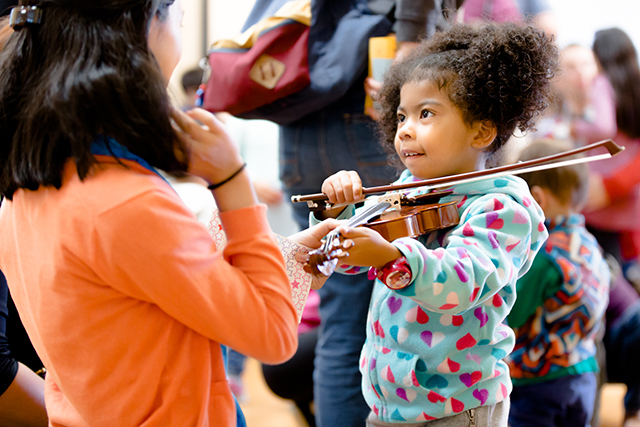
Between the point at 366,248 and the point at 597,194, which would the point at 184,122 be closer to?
the point at 366,248

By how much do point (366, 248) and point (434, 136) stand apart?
0.30 m

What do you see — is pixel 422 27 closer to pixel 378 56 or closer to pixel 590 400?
pixel 378 56

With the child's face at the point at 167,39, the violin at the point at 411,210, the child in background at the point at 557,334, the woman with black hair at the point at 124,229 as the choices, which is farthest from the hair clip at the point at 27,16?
the child in background at the point at 557,334

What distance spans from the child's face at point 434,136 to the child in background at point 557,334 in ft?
2.36

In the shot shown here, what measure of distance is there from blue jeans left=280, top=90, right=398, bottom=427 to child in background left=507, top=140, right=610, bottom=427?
50 centimetres

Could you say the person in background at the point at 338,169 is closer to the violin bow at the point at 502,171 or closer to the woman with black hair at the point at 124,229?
the violin bow at the point at 502,171

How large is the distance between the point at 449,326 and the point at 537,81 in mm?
490

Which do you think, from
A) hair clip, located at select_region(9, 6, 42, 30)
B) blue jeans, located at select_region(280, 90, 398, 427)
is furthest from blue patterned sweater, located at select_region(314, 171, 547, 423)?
hair clip, located at select_region(9, 6, 42, 30)

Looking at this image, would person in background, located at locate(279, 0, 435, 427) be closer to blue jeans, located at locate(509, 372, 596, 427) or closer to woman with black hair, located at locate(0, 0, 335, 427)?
blue jeans, located at locate(509, 372, 596, 427)

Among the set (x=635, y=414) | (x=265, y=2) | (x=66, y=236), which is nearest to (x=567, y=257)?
(x=635, y=414)

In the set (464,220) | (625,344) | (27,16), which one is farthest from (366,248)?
(625,344)

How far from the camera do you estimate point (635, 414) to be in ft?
6.89

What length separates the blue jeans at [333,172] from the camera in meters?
1.43

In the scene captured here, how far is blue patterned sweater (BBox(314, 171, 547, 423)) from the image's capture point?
2.94ft
